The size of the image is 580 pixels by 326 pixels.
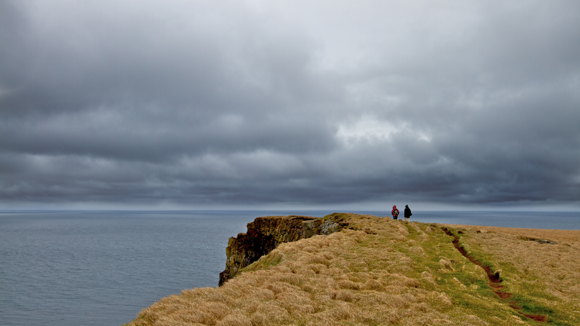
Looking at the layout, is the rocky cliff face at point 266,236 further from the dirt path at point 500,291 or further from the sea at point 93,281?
the dirt path at point 500,291

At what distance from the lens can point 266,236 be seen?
67250 mm

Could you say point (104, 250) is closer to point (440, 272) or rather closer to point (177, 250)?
point (177, 250)

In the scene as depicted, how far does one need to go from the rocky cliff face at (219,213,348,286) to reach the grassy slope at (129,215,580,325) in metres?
28.5

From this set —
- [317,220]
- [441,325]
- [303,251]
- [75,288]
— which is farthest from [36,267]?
[441,325]

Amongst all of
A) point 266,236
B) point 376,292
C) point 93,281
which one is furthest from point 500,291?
point 93,281

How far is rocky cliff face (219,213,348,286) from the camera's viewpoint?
191ft

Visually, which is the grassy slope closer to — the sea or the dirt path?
the dirt path

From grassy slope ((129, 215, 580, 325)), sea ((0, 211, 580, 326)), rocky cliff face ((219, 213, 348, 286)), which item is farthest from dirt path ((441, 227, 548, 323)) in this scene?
sea ((0, 211, 580, 326))

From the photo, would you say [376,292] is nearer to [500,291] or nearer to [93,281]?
[500,291]

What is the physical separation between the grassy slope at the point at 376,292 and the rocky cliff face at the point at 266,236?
2848 centimetres

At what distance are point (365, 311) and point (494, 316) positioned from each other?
5658mm

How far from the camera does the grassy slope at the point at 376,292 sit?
42.0ft

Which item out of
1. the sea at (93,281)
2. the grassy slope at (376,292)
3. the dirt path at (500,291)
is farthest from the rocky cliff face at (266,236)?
the dirt path at (500,291)

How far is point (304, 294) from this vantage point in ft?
52.2
